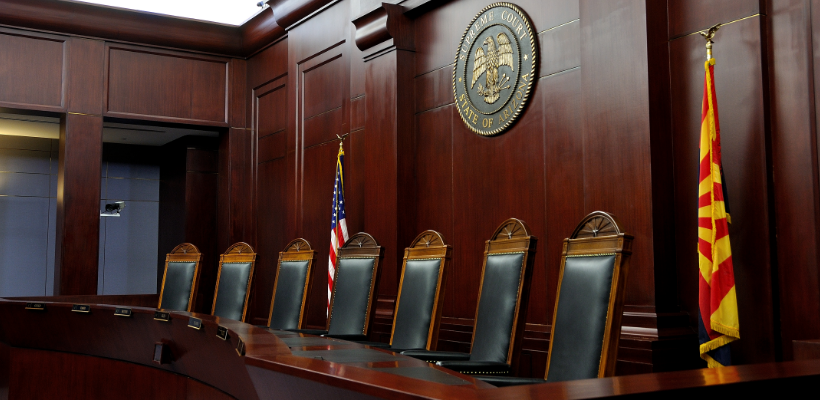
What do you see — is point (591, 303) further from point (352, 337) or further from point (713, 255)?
point (352, 337)

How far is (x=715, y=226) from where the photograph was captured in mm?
3104

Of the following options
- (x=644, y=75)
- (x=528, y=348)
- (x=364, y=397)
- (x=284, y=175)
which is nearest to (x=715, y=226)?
(x=644, y=75)

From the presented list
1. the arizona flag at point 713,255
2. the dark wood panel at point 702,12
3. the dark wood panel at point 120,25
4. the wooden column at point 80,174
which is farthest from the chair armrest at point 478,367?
the dark wood panel at point 120,25

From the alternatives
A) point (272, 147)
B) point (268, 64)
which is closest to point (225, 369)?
point (272, 147)

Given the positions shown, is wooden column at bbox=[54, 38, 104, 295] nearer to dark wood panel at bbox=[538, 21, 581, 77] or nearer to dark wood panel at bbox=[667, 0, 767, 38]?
dark wood panel at bbox=[538, 21, 581, 77]

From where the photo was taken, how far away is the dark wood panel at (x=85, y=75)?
7254 millimetres

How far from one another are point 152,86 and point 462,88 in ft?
13.5

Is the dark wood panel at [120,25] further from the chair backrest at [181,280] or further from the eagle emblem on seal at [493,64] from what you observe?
the eagle emblem on seal at [493,64]

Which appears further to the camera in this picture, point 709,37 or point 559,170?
point 559,170

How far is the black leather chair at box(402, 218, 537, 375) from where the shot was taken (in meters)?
2.78

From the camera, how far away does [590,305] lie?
235cm

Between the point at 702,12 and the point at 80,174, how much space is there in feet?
19.7

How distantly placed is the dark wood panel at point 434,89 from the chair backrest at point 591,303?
2695mm

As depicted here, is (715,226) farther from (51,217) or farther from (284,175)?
(51,217)
